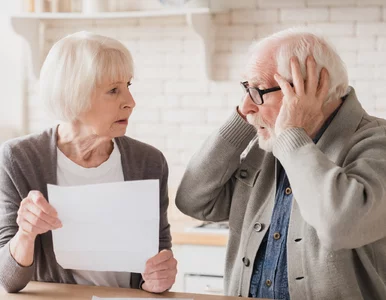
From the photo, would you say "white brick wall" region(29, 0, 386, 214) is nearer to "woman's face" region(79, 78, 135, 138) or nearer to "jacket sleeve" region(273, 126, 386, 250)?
"woman's face" region(79, 78, 135, 138)

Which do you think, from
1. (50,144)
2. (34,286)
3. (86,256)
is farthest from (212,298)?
(50,144)

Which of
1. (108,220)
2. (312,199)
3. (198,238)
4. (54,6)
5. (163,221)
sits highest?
(54,6)

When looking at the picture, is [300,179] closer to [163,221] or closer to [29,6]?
[163,221]

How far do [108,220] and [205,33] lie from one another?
191 centimetres

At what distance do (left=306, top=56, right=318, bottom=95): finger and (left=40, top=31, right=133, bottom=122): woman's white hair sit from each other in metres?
0.54

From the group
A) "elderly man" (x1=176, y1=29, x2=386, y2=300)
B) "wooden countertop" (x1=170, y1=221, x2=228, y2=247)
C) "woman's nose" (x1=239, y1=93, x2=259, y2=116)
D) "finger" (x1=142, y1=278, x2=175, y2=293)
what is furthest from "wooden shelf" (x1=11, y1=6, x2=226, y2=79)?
"finger" (x1=142, y1=278, x2=175, y2=293)

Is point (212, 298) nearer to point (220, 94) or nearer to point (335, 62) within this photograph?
point (335, 62)

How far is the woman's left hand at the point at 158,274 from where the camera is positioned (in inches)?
79.8

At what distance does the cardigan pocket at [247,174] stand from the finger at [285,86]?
331mm

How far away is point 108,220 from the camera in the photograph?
78.3 inches

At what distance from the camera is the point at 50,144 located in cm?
222

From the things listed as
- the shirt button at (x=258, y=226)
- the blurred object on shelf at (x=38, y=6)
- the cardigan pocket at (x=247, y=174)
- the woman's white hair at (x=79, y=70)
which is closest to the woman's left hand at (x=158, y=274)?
the shirt button at (x=258, y=226)

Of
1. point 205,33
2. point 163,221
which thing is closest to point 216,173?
point 163,221

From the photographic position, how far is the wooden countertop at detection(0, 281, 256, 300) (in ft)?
6.53
